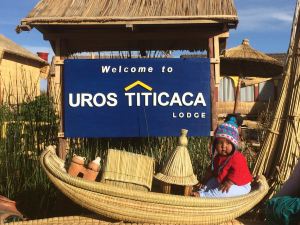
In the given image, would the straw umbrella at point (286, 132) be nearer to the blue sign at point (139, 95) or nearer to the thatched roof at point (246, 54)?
the blue sign at point (139, 95)

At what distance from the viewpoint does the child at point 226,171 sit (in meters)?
3.89

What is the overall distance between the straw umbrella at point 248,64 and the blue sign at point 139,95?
493 inches

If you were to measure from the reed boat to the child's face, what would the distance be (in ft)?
2.25

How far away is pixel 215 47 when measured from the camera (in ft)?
18.6

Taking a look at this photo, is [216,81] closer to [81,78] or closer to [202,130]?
[202,130]

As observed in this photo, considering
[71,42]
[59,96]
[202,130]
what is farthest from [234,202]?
[71,42]

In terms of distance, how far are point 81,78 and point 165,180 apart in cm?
225

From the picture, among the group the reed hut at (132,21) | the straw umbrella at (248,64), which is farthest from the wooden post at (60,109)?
the straw umbrella at (248,64)

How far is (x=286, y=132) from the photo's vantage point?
4.44 meters

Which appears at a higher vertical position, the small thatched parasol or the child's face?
the child's face

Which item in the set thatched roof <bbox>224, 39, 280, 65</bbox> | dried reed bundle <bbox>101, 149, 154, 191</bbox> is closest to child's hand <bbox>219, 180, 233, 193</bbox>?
dried reed bundle <bbox>101, 149, 154, 191</bbox>

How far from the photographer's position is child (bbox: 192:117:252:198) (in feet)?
12.8

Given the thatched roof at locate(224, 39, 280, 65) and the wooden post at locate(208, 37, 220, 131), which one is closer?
the wooden post at locate(208, 37, 220, 131)

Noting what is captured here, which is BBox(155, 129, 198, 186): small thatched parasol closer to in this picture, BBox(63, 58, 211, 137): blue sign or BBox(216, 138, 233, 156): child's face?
BBox(216, 138, 233, 156): child's face
